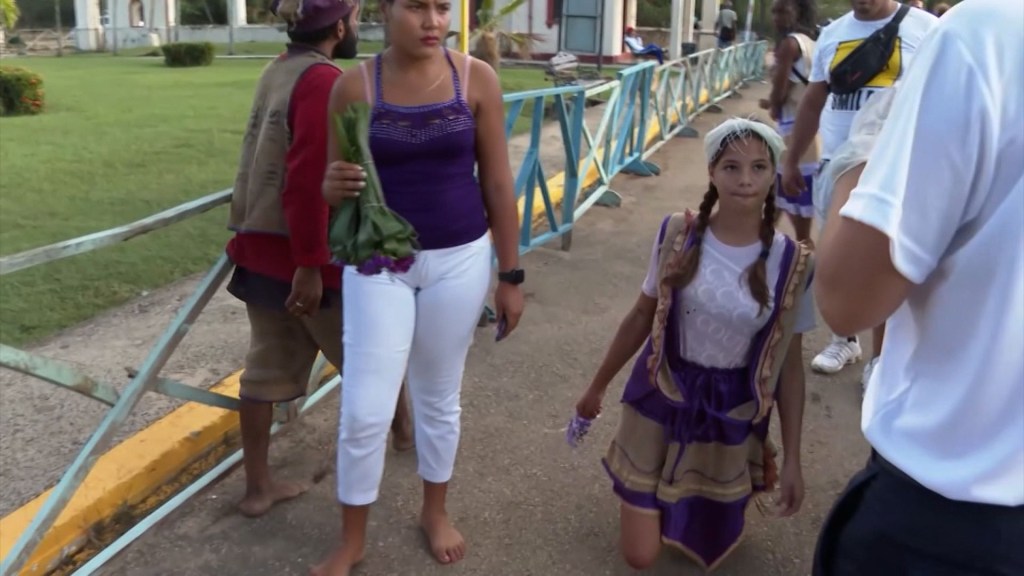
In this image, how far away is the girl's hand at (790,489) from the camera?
2584 millimetres

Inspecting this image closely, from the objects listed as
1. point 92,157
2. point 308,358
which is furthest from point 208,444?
point 92,157

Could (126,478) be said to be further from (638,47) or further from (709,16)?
(709,16)

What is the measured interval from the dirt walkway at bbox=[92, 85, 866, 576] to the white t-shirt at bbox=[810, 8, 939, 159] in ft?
3.57

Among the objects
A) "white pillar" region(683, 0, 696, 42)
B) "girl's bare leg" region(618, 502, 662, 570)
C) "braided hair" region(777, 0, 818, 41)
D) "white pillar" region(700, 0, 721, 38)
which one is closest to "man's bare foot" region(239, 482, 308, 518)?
"girl's bare leg" region(618, 502, 662, 570)

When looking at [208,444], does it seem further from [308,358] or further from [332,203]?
[332,203]

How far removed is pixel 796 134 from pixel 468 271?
2.32m

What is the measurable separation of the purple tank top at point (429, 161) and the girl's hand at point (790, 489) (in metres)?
1.09

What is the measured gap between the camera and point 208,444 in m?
3.34

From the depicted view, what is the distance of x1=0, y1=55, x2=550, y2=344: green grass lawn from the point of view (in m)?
5.13

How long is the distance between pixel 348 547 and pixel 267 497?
0.47 metres

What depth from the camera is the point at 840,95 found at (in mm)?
3969

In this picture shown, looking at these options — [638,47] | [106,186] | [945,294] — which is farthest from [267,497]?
[638,47]

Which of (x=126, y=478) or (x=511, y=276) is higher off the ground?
(x=511, y=276)

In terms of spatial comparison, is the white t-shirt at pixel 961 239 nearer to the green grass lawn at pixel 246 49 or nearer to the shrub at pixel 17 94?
the shrub at pixel 17 94
